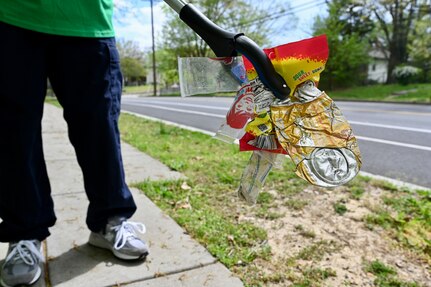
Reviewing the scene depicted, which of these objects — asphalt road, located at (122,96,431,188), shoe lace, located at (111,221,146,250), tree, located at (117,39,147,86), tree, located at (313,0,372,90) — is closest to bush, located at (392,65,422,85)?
tree, located at (313,0,372,90)

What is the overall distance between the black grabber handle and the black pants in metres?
0.59

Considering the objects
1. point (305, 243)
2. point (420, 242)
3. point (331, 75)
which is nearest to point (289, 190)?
point (305, 243)

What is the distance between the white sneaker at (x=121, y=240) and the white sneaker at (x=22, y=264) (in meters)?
0.23

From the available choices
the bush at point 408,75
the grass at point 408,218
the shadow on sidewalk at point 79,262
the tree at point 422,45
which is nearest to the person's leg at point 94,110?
the shadow on sidewalk at point 79,262

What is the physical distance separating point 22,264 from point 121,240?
36cm

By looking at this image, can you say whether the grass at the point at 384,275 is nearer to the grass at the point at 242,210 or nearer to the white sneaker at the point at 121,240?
the grass at the point at 242,210

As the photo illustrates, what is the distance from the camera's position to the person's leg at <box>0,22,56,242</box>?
1.20 meters

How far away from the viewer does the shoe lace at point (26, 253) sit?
131 centimetres

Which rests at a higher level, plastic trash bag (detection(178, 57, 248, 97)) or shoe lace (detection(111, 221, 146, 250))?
plastic trash bag (detection(178, 57, 248, 97))

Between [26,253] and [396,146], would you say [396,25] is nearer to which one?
[396,146]

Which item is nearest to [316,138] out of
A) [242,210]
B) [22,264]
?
[22,264]

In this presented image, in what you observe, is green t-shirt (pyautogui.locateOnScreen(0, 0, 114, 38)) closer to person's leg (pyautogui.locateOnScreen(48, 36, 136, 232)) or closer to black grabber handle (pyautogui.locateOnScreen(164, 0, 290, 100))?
person's leg (pyautogui.locateOnScreen(48, 36, 136, 232))

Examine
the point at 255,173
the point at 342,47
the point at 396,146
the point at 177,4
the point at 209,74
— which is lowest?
the point at 396,146

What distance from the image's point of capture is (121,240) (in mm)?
1442
